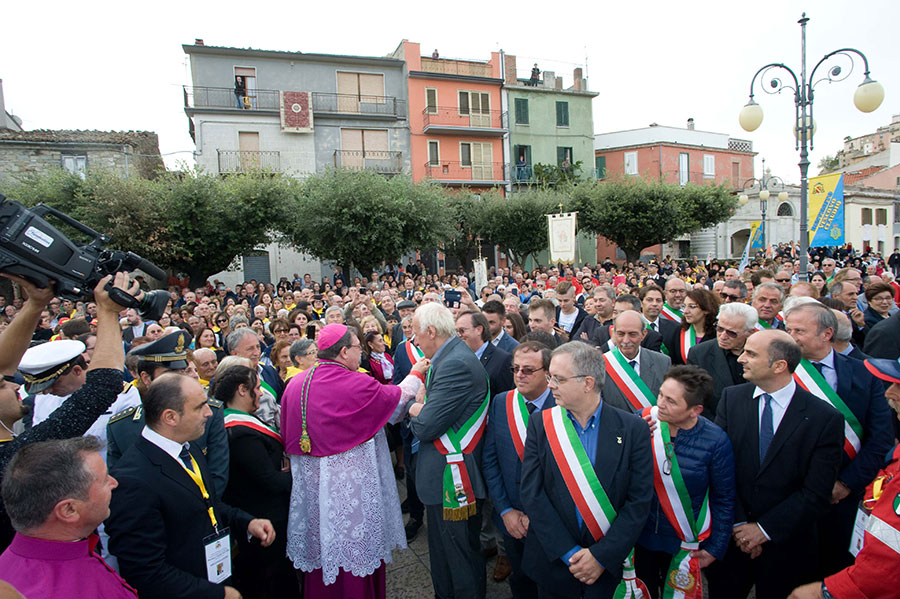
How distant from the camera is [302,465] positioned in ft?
10.2

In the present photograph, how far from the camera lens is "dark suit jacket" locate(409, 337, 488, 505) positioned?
2949 mm

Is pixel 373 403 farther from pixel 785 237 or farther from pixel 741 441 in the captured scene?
pixel 785 237

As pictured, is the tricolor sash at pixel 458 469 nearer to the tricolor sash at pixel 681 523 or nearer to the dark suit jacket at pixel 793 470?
the tricolor sash at pixel 681 523

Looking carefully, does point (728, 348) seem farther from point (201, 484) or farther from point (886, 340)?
point (201, 484)

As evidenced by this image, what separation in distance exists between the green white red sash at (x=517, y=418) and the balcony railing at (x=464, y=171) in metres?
24.3

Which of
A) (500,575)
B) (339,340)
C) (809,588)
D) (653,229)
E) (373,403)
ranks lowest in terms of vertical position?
Result: (500,575)

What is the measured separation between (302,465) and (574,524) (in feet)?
5.44

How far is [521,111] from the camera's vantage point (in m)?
29.0

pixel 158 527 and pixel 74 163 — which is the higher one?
pixel 74 163

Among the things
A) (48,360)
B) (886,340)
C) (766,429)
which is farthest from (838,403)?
(48,360)

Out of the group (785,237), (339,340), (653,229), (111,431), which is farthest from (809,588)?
(785,237)

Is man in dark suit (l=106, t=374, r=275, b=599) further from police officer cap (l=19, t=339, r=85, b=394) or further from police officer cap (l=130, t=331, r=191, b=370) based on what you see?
police officer cap (l=130, t=331, r=191, b=370)

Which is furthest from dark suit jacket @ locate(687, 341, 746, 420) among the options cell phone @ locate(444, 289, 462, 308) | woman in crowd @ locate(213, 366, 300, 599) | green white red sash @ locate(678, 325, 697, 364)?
cell phone @ locate(444, 289, 462, 308)

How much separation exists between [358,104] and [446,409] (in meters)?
25.5
